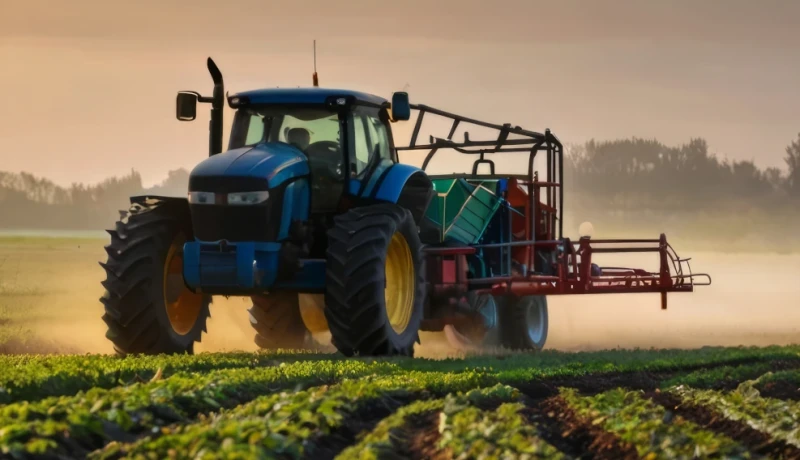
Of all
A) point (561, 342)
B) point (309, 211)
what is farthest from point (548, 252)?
point (309, 211)

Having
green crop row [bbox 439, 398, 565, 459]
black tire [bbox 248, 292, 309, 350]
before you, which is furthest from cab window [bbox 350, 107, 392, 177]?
green crop row [bbox 439, 398, 565, 459]

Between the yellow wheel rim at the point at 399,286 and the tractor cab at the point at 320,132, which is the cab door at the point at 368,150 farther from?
the yellow wheel rim at the point at 399,286

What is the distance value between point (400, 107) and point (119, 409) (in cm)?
716

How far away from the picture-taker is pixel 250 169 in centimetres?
1455

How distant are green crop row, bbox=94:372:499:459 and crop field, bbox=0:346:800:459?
14 mm

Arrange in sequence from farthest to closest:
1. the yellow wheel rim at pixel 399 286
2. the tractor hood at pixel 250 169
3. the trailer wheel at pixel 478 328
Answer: the trailer wheel at pixel 478 328 < the yellow wheel rim at pixel 399 286 < the tractor hood at pixel 250 169

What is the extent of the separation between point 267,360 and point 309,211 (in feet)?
6.30

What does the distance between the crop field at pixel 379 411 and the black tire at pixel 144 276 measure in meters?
0.96

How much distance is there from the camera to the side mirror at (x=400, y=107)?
15617 mm

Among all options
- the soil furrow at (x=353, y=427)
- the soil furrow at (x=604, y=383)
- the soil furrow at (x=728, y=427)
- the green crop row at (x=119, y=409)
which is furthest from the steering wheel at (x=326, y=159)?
the soil furrow at (x=728, y=427)

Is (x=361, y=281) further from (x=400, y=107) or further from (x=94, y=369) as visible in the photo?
(x=94, y=369)

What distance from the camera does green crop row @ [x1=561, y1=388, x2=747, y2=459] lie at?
28.7 feet

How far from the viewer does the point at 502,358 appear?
54.1 ft

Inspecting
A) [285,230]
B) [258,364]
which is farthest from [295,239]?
[258,364]
